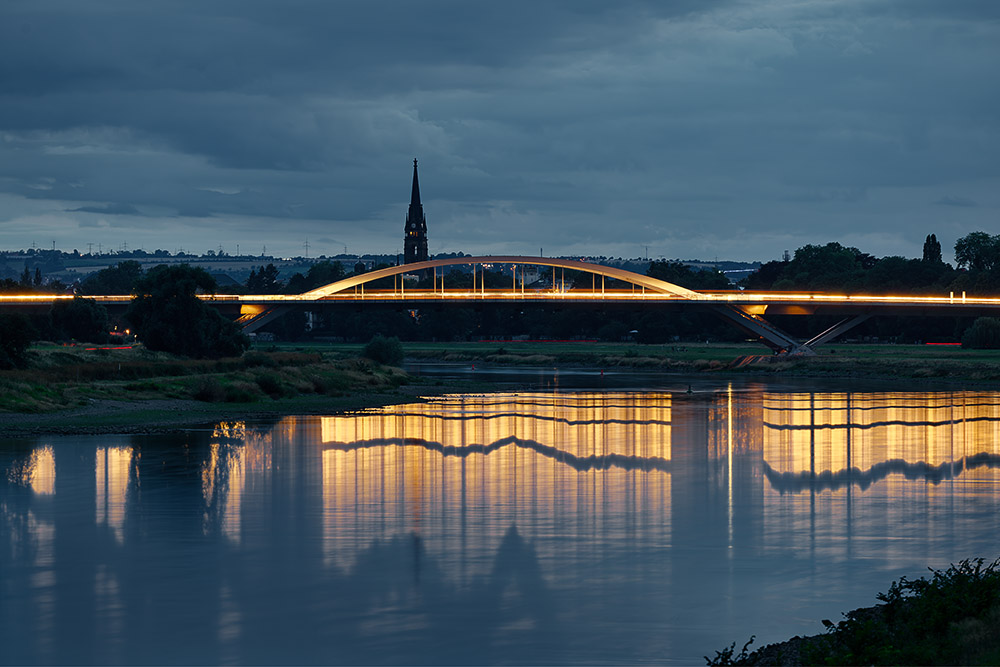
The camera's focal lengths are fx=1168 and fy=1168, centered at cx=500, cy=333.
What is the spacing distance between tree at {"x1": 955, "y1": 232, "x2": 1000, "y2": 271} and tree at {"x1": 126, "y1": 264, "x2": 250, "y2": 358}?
82822 millimetres

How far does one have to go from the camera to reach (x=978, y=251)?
4975 inches

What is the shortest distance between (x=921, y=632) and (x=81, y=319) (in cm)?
7731

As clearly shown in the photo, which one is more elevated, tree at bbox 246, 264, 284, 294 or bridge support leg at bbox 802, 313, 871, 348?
tree at bbox 246, 264, 284, 294

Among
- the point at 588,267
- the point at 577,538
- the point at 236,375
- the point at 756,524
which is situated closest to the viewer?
the point at 577,538

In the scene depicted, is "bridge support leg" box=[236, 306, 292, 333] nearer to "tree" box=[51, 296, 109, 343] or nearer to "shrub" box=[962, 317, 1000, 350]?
"tree" box=[51, 296, 109, 343]

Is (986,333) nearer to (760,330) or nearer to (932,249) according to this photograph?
(760,330)

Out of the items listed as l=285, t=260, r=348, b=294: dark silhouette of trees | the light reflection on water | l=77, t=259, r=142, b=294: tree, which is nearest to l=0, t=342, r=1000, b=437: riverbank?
the light reflection on water

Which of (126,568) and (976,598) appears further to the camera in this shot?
(126,568)

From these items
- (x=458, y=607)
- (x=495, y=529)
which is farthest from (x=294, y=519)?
(x=458, y=607)

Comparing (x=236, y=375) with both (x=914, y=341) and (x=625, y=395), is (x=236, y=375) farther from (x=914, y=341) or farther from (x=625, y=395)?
(x=914, y=341)

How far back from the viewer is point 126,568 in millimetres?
16531

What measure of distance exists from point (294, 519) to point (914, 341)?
327ft

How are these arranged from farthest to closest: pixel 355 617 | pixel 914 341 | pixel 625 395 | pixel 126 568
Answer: pixel 914 341 < pixel 625 395 < pixel 126 568 < pixel 355 617

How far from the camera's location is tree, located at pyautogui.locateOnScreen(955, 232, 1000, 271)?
12131 cm
